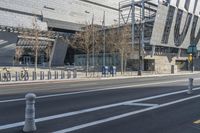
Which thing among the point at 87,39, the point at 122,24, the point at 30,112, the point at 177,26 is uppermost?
the point at 122,24

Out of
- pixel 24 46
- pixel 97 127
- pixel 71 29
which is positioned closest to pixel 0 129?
pixel 97 127

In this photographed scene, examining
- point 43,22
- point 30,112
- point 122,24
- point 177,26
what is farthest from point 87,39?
point 43,22

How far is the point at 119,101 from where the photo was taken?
46.9 feet

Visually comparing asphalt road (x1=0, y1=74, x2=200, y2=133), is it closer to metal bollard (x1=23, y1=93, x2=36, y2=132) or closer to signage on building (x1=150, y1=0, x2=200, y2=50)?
metal bollard (x1=23, y1=93, x2=36, y2=132)

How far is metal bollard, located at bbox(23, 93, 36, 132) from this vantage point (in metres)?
7.73

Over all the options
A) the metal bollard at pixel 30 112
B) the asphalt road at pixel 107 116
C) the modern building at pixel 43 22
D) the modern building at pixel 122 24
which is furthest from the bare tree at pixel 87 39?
the metal bollard at pixel 30 112

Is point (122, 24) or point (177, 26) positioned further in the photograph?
point (122, 24)

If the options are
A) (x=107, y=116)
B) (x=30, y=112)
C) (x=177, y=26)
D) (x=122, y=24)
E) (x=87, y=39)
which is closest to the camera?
(x=30, y=112)

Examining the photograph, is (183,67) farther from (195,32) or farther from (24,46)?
(24,46)

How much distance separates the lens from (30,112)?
7844 mm

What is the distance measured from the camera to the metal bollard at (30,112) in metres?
7.73

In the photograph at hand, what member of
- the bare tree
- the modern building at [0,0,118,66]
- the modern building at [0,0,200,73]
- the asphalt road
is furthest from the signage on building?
the asphalt road

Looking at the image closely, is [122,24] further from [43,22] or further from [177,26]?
[43,22]

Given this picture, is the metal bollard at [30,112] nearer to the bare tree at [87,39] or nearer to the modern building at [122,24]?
the bare tree at [87,39]
